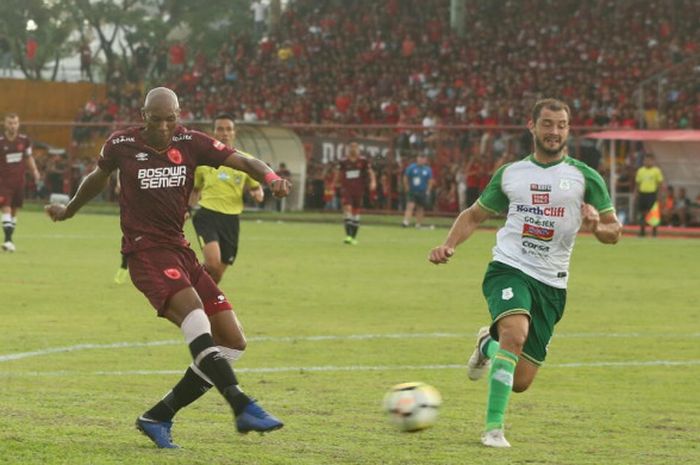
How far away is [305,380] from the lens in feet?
38.7

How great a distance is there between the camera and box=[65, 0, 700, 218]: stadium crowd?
138ft

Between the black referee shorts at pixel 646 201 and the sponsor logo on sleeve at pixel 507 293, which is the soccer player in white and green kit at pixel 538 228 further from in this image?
the black referee shorts at pixel 646 201

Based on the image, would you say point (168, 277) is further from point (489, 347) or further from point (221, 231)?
point (221, 231)

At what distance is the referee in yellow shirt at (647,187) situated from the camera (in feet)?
117

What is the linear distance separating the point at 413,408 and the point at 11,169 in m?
20.0

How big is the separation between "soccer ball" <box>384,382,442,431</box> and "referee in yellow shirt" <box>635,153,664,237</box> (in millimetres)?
28078

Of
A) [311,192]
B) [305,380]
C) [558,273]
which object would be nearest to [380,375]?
[305,380]

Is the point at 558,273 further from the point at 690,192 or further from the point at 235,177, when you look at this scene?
the point at 690,192

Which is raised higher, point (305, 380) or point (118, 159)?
point (118, 159)

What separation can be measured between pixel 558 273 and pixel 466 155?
32.2m

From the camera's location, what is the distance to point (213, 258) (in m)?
17.3

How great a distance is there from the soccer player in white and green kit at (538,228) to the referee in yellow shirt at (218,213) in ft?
26.7

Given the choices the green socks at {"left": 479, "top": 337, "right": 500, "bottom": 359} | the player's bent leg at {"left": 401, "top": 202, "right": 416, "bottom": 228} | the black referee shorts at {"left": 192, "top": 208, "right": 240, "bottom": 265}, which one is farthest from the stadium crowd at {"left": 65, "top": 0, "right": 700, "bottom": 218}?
the green socks at {"left": 479, "top": 337, "right": 500, "bottom": 359}

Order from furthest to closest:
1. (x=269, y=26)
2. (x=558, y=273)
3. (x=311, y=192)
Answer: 1. (x=269, y=26)
2. (x=311, y=192)
3. (x=558, y=273)
